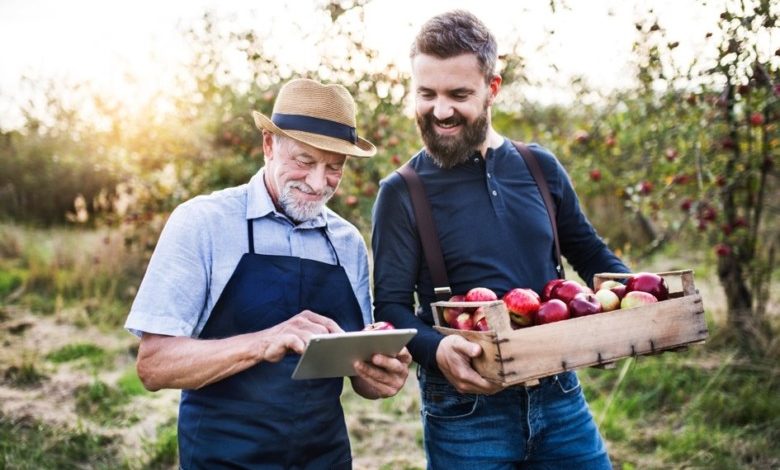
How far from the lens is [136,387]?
5594 millimetres

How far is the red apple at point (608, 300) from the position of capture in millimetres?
2285

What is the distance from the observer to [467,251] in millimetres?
2387

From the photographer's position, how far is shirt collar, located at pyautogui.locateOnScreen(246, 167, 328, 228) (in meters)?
2.31

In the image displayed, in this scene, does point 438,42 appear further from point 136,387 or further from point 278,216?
point 136,387

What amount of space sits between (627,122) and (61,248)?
22.7ft

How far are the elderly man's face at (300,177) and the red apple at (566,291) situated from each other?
2.62 ft

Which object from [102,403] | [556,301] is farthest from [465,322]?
[102,403]

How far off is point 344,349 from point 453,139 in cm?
90

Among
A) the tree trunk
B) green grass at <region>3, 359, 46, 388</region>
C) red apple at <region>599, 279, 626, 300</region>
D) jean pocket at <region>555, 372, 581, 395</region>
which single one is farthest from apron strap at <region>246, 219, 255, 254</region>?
the tree trunk

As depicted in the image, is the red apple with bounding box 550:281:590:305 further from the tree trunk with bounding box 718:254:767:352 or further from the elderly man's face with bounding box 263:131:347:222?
the tree trunk with bounding box 718:254:767:352

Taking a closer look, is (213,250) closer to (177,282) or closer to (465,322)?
(177,282)

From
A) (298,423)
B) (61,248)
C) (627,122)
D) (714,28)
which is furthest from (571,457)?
(61,248)

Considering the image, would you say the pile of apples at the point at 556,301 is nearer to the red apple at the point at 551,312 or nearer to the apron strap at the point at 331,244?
the red apple at the point at 551,312

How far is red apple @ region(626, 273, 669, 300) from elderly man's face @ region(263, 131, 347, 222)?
104cm
